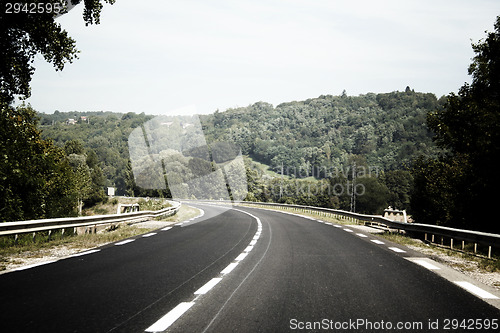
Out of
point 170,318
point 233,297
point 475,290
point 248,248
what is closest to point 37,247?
point 248,248

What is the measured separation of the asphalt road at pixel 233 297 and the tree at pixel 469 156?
13.3 metres

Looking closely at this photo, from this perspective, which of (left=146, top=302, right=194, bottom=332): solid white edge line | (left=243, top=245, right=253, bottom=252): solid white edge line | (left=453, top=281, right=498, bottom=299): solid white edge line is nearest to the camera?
(left=146, top=302, right=194, bottom=332): solid white edge line

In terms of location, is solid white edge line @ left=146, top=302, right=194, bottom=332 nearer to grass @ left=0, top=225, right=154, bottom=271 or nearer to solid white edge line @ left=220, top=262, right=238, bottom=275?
solid white edge line @ left=220, top=262, right=238, bottom=275

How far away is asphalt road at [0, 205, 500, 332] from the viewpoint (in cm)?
420

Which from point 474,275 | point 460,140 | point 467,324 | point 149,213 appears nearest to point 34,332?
point 467,324

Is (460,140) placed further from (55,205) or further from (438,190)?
(55,205)

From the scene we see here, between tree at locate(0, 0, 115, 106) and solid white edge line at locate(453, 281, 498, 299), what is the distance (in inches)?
544

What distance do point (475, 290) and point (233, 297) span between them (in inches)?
148

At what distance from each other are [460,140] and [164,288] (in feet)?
83.0

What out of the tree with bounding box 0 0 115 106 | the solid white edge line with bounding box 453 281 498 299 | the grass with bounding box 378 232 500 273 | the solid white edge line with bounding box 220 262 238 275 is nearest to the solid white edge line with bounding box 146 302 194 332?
the solid white edge line with bounding box 220 262 238 275

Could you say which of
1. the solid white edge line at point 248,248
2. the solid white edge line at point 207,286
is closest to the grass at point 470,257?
the solid white edge line at point 248,248

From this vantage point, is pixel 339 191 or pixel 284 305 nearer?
pixel 284 305

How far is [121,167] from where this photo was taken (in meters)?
154

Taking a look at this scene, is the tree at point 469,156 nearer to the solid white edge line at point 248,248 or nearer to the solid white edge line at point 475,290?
the solid white edge line at point 248,248
